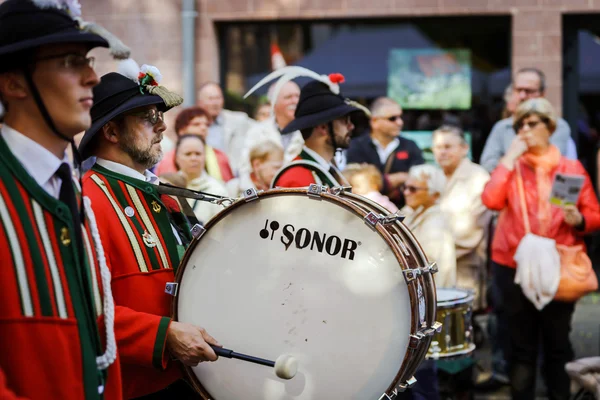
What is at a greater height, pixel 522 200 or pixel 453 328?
pixel 522 200

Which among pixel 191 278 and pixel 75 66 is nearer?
pixel 75 66

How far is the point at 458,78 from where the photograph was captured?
9266mm

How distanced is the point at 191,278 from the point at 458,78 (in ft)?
21.0

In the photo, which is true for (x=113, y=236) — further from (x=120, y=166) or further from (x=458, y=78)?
(x=458, y=78)

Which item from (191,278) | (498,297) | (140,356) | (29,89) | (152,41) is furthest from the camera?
(152,41)

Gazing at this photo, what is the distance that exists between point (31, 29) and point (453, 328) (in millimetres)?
3341

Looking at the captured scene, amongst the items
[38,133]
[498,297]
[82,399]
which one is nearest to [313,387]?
[82,399]

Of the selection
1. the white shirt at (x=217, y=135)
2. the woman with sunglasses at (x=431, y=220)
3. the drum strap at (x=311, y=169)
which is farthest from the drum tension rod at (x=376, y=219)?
the white shirt at (x=217, y=135)

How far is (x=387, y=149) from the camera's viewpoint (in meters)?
7.29

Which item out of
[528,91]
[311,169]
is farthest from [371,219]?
[528,91]

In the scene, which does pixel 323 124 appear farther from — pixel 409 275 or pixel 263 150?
pixel 263 150

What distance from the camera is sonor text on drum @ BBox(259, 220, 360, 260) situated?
3254mm

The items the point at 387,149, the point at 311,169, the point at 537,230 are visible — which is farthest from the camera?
the point at 387,149

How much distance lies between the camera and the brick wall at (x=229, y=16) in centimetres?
884
